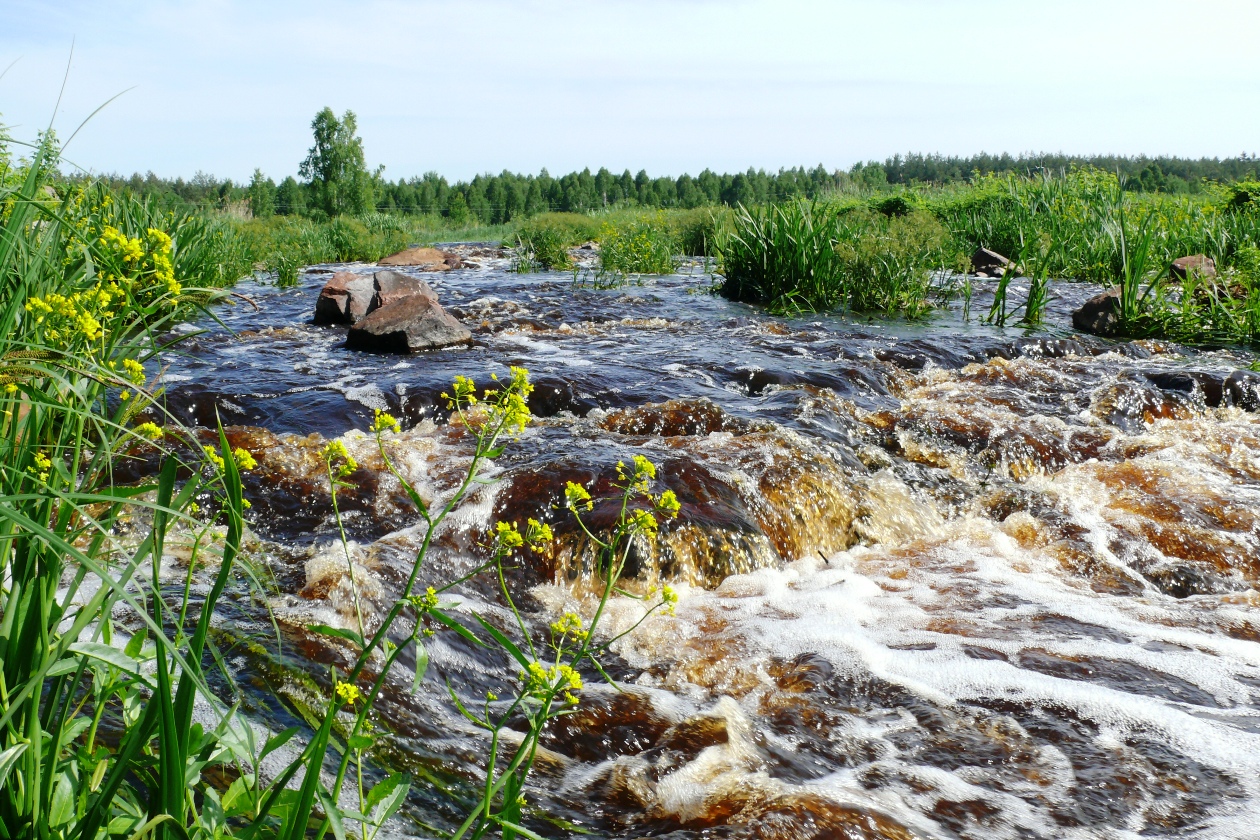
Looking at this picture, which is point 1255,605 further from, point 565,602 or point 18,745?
point 18,745

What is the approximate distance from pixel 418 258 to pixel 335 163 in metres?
38.9

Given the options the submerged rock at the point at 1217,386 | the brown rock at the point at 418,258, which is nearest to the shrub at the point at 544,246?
the brown rock at the point at 418,258

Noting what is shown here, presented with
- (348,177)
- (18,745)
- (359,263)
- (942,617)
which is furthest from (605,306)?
(348,177)

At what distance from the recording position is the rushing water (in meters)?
2.22

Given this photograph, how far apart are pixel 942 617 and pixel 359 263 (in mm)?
18728

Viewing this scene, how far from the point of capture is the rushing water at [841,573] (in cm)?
222

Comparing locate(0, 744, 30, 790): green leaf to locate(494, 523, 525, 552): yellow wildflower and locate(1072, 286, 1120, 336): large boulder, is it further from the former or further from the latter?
locate(1072, 286, 1120, 336): large boulder

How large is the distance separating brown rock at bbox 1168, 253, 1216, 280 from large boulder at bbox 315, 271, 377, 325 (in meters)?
9.02

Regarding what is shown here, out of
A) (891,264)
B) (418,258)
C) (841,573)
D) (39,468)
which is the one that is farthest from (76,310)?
(418,258)

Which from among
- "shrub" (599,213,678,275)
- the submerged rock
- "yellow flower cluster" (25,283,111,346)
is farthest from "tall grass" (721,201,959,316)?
"yellow flower cluster" (25,283,111,346)

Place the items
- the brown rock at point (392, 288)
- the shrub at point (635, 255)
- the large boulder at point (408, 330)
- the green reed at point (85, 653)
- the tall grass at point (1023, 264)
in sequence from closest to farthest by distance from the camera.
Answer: the green reed at point (85, 653) → the large boulder at point (408, 330) → the tall grass at point (1023, 264) → the brown rock at point (392, 288) → the shrub at point (635, 255)

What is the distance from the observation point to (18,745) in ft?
3.38

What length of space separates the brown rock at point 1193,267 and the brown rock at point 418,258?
44.0ft

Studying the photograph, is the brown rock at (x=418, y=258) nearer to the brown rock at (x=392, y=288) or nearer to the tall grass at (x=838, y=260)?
the brown rock at (x=392, y=288)
